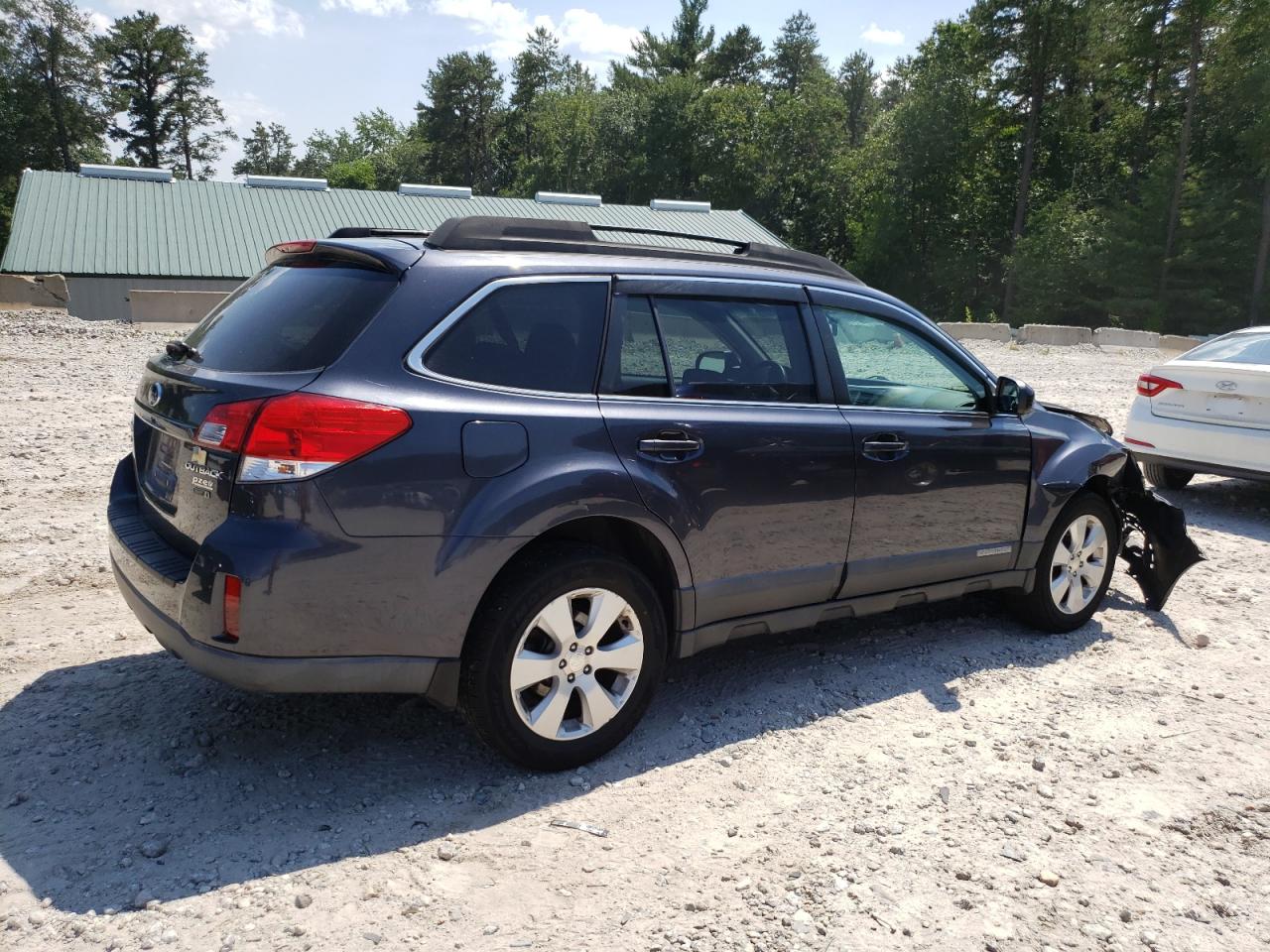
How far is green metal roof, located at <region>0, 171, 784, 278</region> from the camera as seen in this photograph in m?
37.4

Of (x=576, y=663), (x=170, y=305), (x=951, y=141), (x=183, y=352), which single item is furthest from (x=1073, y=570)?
(x=951, y=141)

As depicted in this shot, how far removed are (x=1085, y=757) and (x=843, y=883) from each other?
1.45 m

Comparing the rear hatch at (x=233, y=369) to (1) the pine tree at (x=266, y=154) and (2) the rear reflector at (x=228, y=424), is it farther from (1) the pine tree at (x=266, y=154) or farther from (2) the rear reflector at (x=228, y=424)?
(1) the pine tree at (x=266, y=154)

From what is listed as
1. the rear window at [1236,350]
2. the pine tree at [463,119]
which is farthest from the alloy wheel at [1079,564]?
the pine tree at [463,119]

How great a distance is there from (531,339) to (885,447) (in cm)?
168

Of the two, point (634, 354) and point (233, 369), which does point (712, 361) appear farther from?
point (233, 369)

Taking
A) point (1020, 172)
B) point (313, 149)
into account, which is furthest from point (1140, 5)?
point (313, 149)

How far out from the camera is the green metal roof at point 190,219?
37.4m

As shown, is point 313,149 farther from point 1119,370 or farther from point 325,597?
point 325,597

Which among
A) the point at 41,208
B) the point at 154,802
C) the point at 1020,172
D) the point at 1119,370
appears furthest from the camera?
the point at 1020,172

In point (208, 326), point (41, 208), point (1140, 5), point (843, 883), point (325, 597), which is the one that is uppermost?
point (1140, 5)

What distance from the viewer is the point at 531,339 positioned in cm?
348

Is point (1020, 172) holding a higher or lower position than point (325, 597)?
higher

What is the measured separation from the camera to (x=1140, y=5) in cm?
4706
